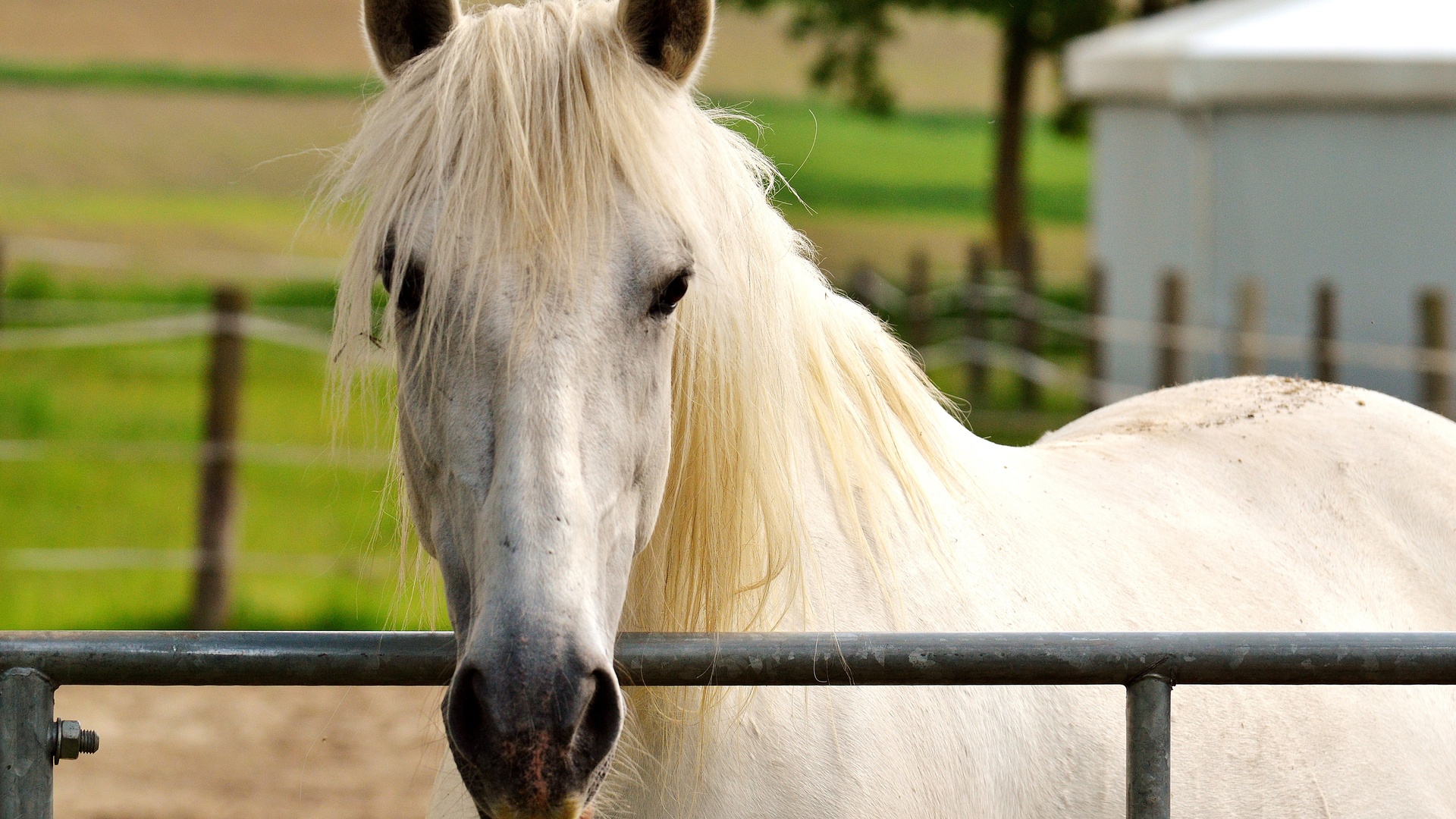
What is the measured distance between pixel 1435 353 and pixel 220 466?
7633mm

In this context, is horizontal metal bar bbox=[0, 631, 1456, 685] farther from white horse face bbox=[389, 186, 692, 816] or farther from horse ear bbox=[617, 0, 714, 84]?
horse ear bbox=[617, 0, 714, 84]

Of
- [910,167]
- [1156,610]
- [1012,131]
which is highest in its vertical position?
[1012,131]

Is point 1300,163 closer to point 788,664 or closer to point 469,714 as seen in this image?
point 788,664

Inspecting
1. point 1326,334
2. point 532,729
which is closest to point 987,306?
point 1326,334

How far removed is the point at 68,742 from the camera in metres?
1.52

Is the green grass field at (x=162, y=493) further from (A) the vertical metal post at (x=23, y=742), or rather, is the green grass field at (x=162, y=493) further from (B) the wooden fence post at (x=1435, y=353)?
(B) the wooden fence post at (x=1435, y=353)

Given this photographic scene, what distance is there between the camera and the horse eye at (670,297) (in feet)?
5.42

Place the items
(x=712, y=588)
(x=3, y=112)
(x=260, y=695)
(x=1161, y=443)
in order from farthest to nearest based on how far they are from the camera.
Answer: (x=3, y=112) → (x=260, y=695) → (x=1161, y=443) → (x=712, y=588)

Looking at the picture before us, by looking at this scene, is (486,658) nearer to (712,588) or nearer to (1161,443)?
(712,588)

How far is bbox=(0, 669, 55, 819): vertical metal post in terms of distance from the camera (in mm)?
1481

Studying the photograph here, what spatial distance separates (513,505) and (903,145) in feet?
155

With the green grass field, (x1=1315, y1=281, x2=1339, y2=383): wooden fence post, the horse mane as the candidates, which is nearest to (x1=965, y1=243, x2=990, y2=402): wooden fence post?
(x1=1315, y1=281, x2=1339, y2=383): wooden fence post

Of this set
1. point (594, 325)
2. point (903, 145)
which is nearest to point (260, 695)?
point (594, 325)

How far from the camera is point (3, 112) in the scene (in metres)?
35.6
